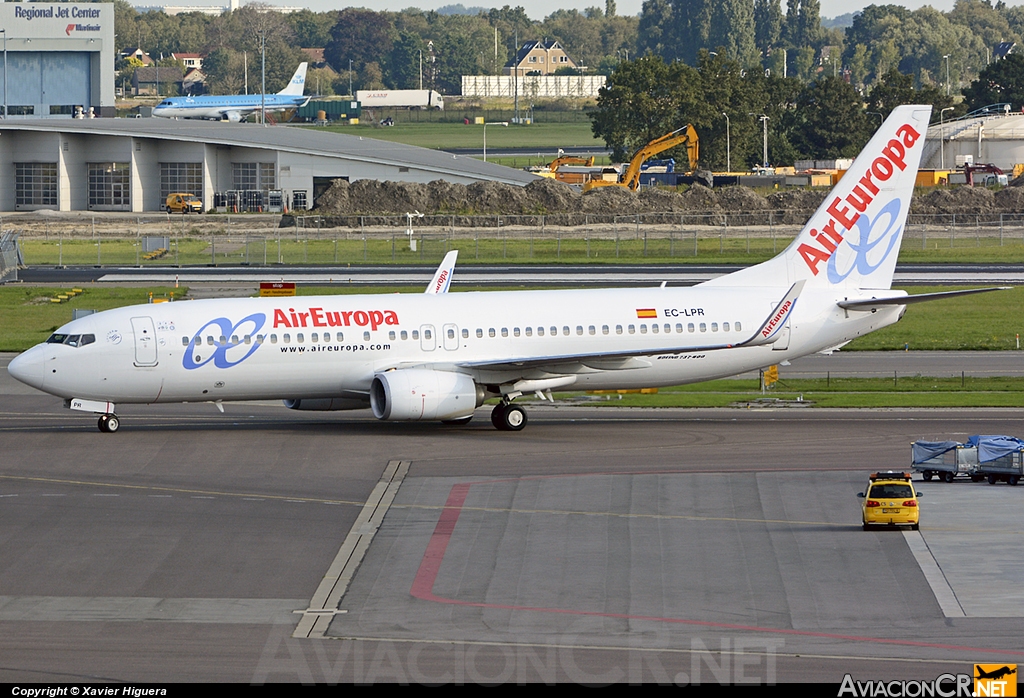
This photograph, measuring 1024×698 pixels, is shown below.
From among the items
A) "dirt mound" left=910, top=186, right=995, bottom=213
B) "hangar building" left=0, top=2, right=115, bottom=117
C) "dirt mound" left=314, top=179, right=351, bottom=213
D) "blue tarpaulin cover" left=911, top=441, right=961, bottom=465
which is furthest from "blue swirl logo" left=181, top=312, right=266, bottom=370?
"hangar building" left=0, top=2, right=115, bottom=117

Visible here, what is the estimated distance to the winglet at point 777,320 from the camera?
44562 millimetres

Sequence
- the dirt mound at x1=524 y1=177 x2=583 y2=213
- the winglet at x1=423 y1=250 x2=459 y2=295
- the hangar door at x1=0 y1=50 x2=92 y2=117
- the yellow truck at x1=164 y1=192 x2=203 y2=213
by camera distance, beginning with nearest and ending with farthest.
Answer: the winglet at x1=423 y1=250 x2=459 y2=295, the dirt mound at x1=524 y1=177 x2=583 y2=213, the yellow truck at x1=164 y1=192 x2=203 y2=213, the hangar door at x1=0 y1=50 x2=92 y2=117

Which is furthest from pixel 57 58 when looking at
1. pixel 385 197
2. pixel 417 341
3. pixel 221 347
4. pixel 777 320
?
pixel 777 320

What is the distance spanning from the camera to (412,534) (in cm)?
3098

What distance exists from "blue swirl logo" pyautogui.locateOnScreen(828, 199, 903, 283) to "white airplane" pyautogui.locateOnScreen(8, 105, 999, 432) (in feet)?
0.16

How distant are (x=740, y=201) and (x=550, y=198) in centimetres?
1904

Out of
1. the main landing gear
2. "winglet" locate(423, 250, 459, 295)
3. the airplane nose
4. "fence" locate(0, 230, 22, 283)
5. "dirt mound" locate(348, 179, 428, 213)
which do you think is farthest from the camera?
"dirt mound" locate(348, 179, 428, 213)

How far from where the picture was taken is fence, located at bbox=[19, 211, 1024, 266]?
105m

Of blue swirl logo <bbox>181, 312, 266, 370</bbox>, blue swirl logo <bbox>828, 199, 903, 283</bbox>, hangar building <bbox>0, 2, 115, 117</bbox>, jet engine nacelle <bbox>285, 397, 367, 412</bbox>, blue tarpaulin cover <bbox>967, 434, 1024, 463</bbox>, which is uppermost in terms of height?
hangar building <bbox>0, 2, 115, 117</bbox>

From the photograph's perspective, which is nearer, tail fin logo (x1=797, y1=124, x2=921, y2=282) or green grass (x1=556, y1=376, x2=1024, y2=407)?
tail fin logo (x1=797, y1=124, x2=921, y2=282)

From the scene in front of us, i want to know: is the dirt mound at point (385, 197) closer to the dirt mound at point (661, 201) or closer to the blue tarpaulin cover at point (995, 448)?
the dirt mound at point (661, 201)

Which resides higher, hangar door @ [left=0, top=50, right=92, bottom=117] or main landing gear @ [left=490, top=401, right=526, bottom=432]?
hangar door @ [left=0, top=50, right=92, bottom=117]

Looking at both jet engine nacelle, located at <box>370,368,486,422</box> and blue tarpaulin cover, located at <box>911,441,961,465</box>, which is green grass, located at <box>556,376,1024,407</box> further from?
blue tarpaulin cover, located at <box>911,441,961,465</box>

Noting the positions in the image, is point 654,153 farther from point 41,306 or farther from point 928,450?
point 928,450
